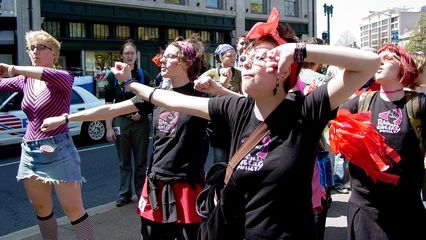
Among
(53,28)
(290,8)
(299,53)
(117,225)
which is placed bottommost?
(117,225)

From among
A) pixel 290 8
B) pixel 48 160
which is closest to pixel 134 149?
pixel 48 160

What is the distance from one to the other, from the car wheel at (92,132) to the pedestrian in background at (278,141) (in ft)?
30.6

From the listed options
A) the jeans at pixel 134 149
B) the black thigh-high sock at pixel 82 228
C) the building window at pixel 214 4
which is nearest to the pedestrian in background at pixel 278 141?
the black thigh-high sock at pixel 82 228

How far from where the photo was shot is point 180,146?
315cm

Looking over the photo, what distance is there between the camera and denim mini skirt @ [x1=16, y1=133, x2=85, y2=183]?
136 inches

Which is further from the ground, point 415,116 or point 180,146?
point 415,116

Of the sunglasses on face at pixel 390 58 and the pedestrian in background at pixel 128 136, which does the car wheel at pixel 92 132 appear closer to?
the pedestrian in background at pixel 128 136

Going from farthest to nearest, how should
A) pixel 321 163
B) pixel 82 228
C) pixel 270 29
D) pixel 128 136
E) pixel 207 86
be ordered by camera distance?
pixel 128 136 < pixel 321 163 < pixel 82 228 < pixel 207 86 < pixel 270 29

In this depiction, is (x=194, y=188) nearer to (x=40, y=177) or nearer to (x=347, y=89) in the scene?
(x=40, y=177)

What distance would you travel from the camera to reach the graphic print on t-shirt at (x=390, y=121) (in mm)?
2951

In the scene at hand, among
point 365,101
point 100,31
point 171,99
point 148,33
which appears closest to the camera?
point 171,99

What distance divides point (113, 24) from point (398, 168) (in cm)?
2185

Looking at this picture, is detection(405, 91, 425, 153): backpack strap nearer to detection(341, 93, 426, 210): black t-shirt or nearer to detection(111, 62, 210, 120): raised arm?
detection(341, 93, 426, 210): black t-shirt

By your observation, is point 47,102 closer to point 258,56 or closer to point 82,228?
point 82,228
